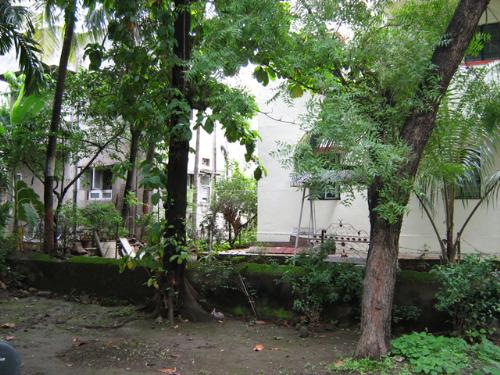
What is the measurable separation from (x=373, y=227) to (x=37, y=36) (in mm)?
13842

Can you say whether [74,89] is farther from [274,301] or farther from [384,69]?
[384,69]

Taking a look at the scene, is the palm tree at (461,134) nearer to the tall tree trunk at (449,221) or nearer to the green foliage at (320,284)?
the tall tree trunk at (449,221)

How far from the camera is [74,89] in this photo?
11281 millimetres

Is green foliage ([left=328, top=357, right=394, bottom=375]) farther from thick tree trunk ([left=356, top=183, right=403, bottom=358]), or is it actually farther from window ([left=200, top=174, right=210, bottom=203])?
window ([left=200, top=174, right=210, bottom=203])

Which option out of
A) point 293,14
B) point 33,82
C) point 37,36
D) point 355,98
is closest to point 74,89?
point 33,82

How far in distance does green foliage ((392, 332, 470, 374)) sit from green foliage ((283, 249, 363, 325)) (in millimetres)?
1394

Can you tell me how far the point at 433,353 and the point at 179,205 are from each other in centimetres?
431

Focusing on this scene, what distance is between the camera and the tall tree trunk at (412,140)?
5.61m

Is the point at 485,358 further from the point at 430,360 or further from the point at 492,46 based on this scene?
the point at 492,46

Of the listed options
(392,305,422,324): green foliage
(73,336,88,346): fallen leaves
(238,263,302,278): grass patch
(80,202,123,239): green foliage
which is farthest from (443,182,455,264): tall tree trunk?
(80,202,123,239): green foliage

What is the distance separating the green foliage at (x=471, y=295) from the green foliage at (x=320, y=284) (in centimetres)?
122

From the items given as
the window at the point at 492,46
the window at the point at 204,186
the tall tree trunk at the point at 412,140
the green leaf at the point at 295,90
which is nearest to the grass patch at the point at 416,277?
the tall tree trunk at the point at 412,140

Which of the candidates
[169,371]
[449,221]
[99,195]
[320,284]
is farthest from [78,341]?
[99,195]

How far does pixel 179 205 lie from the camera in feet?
25.9
